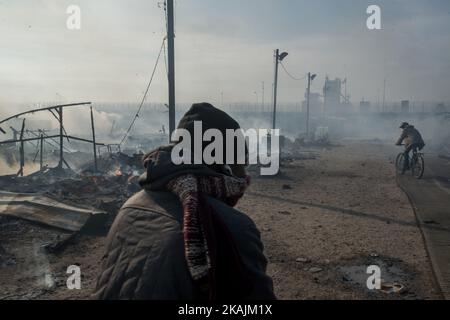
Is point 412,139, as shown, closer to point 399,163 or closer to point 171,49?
point 399,163

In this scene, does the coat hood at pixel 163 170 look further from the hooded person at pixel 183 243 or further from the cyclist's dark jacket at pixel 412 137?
the cyclist's dark jacket at pixel 412 137

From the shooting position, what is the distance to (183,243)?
5.17 ft

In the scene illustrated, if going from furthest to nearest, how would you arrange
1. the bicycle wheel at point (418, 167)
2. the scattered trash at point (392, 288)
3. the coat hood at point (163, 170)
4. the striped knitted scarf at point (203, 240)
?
the bicycle wheel at point (418, 167)
the scattered trash at point (392, 288)
the coat hood at point (163, 170)
the striped knitted scarf at point (203, 240)

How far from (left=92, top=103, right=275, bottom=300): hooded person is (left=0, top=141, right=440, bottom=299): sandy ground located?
3354 millimetres

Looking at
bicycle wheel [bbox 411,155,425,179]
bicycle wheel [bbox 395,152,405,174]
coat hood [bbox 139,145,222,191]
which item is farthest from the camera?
bicycle wheel [bbox 395,152,405,174]

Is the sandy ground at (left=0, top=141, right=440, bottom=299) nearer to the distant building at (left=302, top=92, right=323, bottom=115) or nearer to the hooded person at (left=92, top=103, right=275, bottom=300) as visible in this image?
the hooded person at (left=92, top=103, right=275, bottom=300)

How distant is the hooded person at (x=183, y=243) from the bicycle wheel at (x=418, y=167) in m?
13.6

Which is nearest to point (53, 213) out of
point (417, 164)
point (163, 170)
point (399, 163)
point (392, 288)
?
point (392, 288)

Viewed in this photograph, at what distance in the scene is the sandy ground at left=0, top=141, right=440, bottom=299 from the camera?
16.2 feet

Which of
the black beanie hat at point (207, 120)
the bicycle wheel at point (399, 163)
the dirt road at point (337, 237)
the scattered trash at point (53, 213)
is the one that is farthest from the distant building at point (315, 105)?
the black beanie hat at point (207, 120)

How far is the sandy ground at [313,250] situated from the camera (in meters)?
4.94

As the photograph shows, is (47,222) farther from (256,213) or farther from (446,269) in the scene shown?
(446,269)

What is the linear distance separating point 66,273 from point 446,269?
537cm

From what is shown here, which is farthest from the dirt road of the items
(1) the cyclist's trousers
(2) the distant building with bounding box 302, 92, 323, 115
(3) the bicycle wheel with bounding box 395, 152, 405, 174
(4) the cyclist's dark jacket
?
(2) the distant building with bounding box 302, 92, 323, 115
